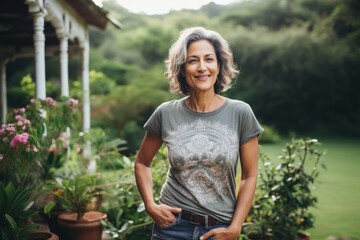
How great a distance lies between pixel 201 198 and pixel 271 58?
16800 millimetres

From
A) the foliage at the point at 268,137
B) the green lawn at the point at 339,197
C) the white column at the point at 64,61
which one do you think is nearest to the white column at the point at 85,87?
the white column at the point at 64,61

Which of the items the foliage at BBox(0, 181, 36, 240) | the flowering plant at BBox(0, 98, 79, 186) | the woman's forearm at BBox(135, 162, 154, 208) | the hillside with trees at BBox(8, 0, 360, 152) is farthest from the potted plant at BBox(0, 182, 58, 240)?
the hillside with trees at BBox(8, 0, 360, 152)

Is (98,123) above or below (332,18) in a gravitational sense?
below

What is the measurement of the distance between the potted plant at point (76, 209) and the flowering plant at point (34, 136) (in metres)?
0.38

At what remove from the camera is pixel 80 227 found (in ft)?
13.8

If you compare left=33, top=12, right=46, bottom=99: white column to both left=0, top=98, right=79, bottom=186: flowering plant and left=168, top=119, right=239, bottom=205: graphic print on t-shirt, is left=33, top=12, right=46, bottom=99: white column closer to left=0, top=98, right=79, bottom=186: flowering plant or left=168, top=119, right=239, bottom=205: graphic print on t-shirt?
left=0, top=98, right=79, bottom=186: flowering plant

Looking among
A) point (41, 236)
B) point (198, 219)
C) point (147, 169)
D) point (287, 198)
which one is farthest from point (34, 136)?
point (287, 198)

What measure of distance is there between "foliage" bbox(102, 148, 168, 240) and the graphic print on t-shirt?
1.65 metres

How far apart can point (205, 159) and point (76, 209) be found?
2558 millimetres

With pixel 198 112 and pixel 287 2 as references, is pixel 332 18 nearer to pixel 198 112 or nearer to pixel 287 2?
pixel 287 2

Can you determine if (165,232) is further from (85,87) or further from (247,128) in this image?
(85,87)

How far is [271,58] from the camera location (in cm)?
1823

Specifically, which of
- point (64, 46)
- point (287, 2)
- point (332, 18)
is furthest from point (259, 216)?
point (287, 2)

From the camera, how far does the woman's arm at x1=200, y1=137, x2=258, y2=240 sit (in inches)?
82.4
